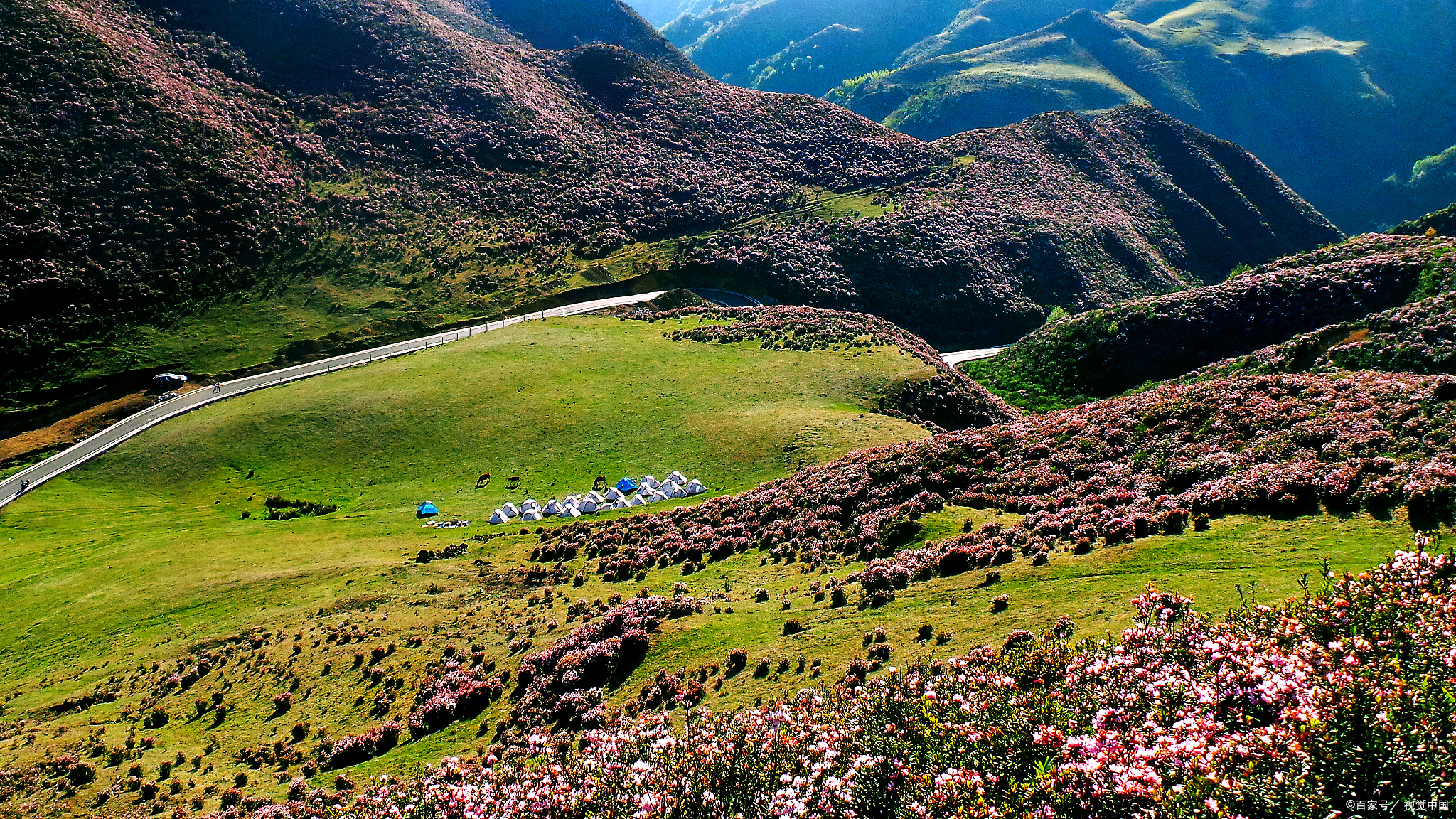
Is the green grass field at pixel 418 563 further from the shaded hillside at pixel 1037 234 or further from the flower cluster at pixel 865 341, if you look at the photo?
the shaded hillside at pixel 1037 234

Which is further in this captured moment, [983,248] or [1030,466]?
[983,248]

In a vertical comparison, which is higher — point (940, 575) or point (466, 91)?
point (466, 91)

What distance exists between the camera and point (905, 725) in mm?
11328

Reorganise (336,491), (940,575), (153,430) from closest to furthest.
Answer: (940,575), (336,491), (153,430)

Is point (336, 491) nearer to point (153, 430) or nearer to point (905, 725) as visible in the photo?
point (153, 430)

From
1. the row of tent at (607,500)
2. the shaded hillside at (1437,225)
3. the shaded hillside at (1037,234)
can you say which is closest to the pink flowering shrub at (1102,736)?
the row of tent at (607,500)

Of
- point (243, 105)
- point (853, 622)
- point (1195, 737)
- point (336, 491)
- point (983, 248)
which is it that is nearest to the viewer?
point (1195, 737)

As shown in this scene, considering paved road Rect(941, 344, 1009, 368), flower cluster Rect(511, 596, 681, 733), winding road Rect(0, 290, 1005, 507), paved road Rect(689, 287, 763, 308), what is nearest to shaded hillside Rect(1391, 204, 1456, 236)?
paved road Rect(941, 344, 1009, 368)

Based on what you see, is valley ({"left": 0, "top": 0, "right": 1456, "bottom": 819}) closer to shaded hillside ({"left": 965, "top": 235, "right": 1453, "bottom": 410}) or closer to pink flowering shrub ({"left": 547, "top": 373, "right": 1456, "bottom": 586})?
pink flowering shrub ({"left": 547, "top": 373, "right": 1456, "bottom": 586})

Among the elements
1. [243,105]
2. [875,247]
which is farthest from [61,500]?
[875,247]

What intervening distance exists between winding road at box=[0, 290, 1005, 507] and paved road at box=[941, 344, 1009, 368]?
0.09 m

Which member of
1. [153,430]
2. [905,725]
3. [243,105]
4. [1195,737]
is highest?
[243,105]

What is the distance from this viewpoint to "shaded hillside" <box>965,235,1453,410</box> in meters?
56.1

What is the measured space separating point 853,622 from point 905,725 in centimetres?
746
